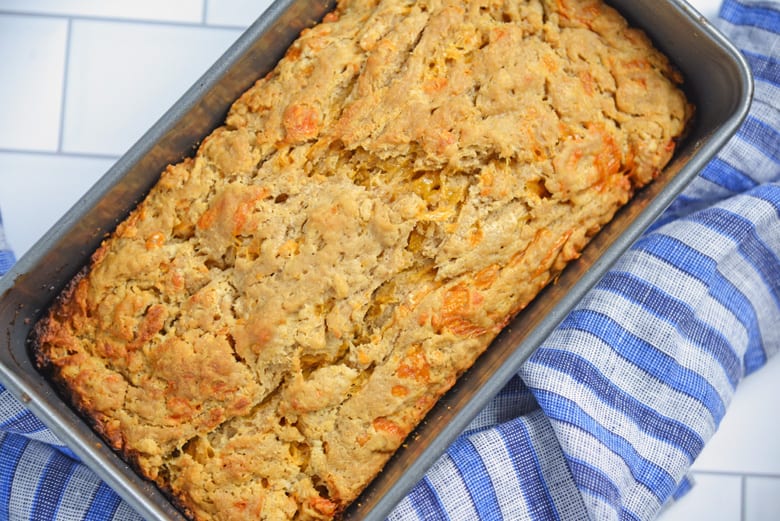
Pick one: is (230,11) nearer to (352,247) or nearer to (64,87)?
(64,87)

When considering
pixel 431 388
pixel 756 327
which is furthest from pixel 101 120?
pixel 756 327

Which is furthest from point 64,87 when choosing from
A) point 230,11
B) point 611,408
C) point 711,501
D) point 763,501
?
point 763,501

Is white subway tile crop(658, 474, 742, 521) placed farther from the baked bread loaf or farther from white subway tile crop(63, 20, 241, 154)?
white subway tile crop(63, 20, 241, 154)

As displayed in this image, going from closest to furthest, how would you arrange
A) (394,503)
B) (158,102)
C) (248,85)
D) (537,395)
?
1. (394,503)
2. (248,85)
3. (537,395)
4. (158,102)

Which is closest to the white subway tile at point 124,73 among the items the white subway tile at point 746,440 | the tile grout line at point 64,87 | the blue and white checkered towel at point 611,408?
the tile grout line at point 64,87

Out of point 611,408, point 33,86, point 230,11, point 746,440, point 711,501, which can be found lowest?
point 711,501

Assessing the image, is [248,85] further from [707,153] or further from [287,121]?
[707,153]
